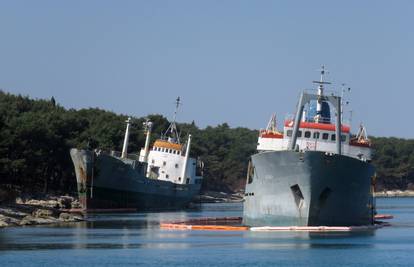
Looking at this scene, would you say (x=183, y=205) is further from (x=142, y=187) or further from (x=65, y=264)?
(x=65, y=264)

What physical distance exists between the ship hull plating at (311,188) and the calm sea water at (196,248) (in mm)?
1698

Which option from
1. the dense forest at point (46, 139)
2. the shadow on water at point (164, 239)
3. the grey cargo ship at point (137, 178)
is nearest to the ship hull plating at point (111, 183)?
the grey cargo ship at point (137, 178)

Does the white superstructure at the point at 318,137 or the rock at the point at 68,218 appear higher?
the white superstructure at the point at 318,137

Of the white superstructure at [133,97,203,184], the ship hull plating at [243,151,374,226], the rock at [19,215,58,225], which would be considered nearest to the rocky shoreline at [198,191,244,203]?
the white superstructure at [133,97,203,184]

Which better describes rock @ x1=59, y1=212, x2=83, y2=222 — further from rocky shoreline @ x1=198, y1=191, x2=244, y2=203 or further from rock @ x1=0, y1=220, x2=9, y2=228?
rocky shoreline @ x1=198, y1=191, x2=244, y2=203

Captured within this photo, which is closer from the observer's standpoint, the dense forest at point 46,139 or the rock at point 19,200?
the rock at point 19,200

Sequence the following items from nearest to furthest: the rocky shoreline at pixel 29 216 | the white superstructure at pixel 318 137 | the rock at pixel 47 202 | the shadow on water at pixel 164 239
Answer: the shadow on water at pixel 164 239, the white superstructure at pixel 318 137, the rocky shoreline at pixel 29 216, the rock at pixel 47 202

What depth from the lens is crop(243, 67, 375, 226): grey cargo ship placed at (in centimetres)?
7325

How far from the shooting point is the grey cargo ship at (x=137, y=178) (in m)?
115

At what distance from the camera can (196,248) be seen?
6694 cm

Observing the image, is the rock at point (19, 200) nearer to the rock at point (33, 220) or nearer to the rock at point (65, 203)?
the rock at point (65, 203)

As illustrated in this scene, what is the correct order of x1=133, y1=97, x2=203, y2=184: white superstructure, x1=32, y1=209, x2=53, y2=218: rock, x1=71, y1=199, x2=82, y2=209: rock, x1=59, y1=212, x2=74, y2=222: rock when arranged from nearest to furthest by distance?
x1=32, y1=209, x2=53, y2=218: rock → x1=59, y1=212, x2=74, y2=222: rock → x1=71, y1=199, x2=82, y2=209: rock → x1=133, y1=97, x2=203, y2=184: white superstructure

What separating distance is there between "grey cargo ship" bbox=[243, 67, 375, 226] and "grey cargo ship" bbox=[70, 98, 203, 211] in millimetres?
34382

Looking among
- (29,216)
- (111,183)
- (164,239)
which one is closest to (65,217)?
(29,216)
